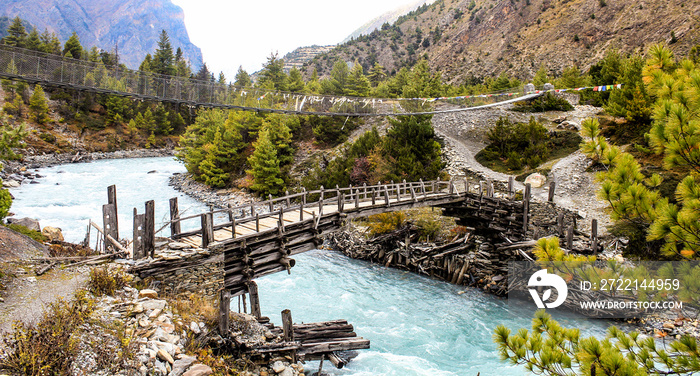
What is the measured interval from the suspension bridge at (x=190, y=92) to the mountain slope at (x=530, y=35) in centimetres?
3593

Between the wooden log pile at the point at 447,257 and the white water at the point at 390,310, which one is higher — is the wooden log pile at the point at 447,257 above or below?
above

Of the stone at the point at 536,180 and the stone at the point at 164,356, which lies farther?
the stone at the point at 536,180

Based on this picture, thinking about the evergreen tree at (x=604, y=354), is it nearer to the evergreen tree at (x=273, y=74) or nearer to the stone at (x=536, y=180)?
the stone at (x=536, y=180)

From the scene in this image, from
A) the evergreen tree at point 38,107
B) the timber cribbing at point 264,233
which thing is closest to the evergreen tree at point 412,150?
the timber cribbing at point 264,233

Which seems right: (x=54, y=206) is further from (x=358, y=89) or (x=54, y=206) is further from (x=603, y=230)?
(x=603, y=230)

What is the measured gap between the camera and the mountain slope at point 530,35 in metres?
55.0

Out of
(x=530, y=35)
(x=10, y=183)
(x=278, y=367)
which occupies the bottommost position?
(x=278, y=367)

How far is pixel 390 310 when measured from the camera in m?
16.0

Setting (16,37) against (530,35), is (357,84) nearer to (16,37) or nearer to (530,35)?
(530,35)

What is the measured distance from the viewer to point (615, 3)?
66.2 m

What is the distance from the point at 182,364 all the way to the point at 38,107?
68.3m

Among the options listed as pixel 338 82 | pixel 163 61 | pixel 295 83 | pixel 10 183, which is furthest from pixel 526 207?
pixel 163 61

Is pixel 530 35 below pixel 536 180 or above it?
above

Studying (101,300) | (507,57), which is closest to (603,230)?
(101,300)
